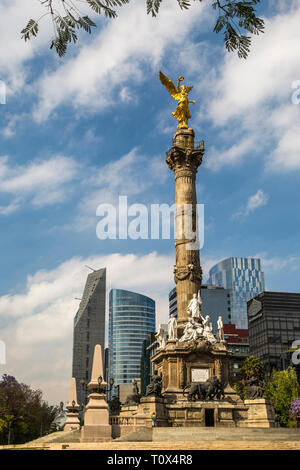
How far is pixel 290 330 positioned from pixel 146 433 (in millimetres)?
80359

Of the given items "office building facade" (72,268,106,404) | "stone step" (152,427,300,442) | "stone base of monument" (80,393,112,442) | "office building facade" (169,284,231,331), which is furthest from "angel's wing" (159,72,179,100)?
"office building facade" (72,268,106,404)

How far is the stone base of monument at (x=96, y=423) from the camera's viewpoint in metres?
26.5

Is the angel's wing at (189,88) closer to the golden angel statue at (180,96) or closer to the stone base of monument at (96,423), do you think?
the golden angel statue at (180,96)

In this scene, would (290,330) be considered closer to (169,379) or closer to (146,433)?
(169,379)

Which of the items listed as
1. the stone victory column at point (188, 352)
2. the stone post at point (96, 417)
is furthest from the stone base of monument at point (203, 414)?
the stone post at point (96, 417)

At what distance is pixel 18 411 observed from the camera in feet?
182

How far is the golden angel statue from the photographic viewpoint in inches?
1854

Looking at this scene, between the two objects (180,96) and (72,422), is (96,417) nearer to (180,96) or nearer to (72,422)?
(72,422)

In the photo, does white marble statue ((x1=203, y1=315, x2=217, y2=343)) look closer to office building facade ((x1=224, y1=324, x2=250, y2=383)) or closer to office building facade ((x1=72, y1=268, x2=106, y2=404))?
office building facade ((x1=224, y1=324, x2=250, y2=383))

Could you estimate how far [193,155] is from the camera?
4484 cm

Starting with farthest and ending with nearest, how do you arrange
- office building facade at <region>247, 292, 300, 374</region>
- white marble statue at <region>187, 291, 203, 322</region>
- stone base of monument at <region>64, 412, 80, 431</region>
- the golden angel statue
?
office building facade at <region>247, 292, 300, 374</region>, the golden angel statue, stone base of monument at <region>64, 412, 80, 431</region>, white marble statue at <region>187, 291, 203, 322</region>

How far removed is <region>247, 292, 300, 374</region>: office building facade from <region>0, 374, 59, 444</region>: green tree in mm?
50037

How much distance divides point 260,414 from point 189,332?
7843mm
